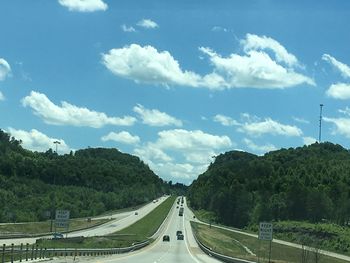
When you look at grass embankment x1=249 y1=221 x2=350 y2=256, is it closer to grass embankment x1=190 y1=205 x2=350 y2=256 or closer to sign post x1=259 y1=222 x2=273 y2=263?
grass embankment x1=190 y1=205 x2=350 y2=256

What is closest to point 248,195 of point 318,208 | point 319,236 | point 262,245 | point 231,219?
point 231,219

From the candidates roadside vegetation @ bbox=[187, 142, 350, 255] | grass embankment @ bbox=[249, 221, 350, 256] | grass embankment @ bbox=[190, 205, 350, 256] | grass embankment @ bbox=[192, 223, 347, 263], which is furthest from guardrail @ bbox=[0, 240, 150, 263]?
roadside vegetation @ bbox=[187, 142, 350, 255]

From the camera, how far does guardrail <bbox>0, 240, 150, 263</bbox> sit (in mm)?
33500

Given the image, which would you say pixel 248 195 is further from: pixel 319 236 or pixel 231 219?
pixel 319 236

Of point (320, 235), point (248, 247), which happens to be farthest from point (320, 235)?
point (248, 247)

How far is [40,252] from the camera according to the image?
120ft

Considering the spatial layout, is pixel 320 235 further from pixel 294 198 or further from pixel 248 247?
pixel 294 198

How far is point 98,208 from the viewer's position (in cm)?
19425

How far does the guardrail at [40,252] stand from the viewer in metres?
33.5

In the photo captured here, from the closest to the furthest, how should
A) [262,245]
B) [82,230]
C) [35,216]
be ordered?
[262,245] → [82,230] → [35,216]

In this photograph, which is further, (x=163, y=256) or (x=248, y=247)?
(x=248, y=247)

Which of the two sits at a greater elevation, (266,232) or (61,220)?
(266,232)

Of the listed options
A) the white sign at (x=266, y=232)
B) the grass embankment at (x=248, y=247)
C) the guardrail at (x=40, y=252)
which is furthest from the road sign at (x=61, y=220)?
the grass embankment at (x=248, y=247)

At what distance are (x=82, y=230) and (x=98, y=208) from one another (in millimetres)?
81041
